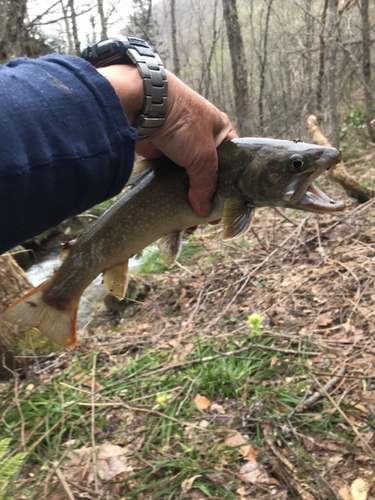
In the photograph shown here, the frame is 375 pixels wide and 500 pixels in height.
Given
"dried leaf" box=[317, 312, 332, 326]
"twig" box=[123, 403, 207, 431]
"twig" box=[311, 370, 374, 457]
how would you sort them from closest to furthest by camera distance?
"twig" box=[311, 370, 374, 457] < "twig" box=[123, 403, 207, 431] < "dried leaf" box=[317, 312, 332, 326]

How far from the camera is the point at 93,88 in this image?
4.83 ft

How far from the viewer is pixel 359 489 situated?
7.26ft

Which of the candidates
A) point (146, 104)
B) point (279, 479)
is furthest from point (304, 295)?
point (146, 104)

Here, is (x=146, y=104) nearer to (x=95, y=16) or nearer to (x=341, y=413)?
(x=341, y=413)

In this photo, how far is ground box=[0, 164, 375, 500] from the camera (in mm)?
2574

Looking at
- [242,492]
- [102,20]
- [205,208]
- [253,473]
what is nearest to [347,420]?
[253,473]

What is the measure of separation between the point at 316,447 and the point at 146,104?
2.50 m

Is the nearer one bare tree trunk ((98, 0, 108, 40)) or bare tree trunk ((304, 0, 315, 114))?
bare tree trunk ((98, 0, 108, 40))

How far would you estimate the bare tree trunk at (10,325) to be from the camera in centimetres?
434

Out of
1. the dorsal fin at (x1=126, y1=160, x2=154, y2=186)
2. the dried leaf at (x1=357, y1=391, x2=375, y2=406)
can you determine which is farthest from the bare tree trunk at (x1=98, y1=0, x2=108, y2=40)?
the dried leaf at (x1=357, y1=391, x2=375, y2=406)

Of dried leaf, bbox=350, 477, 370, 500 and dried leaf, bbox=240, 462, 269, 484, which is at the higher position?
dried leaf, bbox=350, 477, 370, 500

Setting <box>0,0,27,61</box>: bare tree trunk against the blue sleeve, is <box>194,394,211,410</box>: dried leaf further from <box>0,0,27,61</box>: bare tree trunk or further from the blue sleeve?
<box>0,0,27,61</box>: bare tree trunk

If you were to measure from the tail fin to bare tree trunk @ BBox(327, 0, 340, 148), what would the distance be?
10.6m

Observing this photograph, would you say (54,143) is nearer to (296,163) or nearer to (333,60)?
(296,163)
